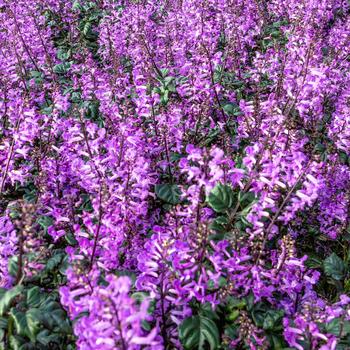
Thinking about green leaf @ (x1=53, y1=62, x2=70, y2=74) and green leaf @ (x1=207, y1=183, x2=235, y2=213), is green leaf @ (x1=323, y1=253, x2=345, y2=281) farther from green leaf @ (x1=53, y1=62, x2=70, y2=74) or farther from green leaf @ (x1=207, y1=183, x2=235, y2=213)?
green leaf @ (x1=53, y1=62, x2=70, y2=74)

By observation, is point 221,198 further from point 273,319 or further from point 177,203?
point 273,319

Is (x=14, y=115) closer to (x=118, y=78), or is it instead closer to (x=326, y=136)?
(x=118, y=78)

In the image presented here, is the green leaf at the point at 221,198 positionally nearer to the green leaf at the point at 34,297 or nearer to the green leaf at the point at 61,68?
the green leaf at the point at 34,297

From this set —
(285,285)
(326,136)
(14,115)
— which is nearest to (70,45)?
(14,115)

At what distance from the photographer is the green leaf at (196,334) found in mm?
2785

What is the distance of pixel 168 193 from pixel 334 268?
160 centimetres

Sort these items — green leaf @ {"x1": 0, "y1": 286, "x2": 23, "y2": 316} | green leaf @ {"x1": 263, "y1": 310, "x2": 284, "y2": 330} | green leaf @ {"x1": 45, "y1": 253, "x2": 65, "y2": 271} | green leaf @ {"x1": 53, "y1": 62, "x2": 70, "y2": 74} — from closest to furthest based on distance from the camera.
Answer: green leaf @ {"x1": 0, "y1": 286, "x2": 23, "y2": 316}, green leaf @ {"x1": 263, "y1": 310, "x2": 284, "y2": 330}, green leaf @ {"x1": 45, "y1": 253, "x2": 65, "y2": 271}, green leaf @ {"x1": 53, "y1": 62, "x2": 70, "y2": 74}

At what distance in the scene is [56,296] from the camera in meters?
3.12

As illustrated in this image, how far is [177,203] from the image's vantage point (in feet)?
13.7

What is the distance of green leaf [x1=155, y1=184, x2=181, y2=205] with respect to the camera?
409 centimetres

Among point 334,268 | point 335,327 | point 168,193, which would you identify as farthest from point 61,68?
point 335,327

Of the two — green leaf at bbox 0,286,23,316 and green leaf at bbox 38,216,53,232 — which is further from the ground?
green leaf at bbox 0,286,23,316

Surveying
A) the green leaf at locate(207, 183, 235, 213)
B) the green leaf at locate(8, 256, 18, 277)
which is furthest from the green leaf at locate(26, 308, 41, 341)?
the green leaf at locate(207, 183, 235, 213)

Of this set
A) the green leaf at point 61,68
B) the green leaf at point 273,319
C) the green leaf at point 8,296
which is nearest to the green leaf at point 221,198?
the green leaf at point 273,319
